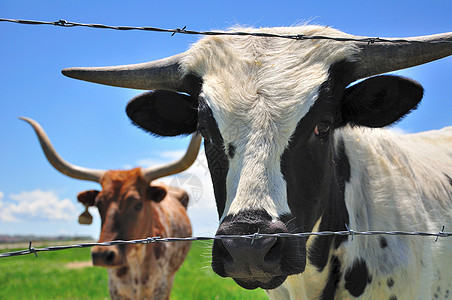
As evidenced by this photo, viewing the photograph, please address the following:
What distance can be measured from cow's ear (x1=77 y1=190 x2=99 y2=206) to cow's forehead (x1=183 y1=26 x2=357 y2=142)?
193 inches

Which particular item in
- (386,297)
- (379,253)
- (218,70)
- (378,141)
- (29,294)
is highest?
(218,70)

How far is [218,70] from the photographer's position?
2.52m

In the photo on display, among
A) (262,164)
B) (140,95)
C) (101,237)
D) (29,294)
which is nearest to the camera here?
(262,164)

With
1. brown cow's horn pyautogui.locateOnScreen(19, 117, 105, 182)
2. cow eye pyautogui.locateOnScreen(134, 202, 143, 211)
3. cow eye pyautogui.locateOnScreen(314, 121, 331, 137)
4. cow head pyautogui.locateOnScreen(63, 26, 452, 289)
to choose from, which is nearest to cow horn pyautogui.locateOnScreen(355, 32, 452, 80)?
cow head pyautogui.locateOnScreen(63, 26, 452, 289)

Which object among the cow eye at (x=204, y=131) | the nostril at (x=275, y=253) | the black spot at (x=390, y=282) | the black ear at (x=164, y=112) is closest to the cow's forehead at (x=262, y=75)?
the cow eye at (x=204, y=131)

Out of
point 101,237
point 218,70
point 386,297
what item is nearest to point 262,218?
point 218,70

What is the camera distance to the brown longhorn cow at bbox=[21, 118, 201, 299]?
636 centimetres

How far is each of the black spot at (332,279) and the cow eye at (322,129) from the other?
0.76m

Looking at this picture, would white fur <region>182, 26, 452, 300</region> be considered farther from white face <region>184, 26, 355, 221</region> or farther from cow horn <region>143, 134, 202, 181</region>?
cow horn <region>143, 134, 202, 181</region>

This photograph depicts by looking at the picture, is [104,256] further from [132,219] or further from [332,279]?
[332,279]

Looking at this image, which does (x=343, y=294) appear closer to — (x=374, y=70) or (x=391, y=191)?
(x=391, y=191)

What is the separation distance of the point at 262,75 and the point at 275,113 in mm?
255

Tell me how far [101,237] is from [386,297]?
168 inches

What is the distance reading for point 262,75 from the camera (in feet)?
7.75
